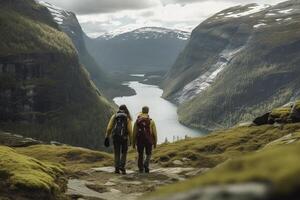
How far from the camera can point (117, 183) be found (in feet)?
101

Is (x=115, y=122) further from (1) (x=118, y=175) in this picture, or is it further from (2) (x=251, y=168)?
(2) (x=251, y=168)

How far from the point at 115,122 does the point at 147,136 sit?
2.30 meters

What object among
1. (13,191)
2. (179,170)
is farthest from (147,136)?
(13,191)

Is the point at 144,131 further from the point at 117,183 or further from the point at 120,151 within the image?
the point at 117,183

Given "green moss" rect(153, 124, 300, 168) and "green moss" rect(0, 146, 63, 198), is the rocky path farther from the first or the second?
"green moss" rect(153, 124, 300, 168)

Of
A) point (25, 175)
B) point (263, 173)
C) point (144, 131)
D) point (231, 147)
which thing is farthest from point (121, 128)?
point (263, 173)

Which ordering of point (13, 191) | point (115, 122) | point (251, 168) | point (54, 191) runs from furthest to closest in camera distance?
1. point (115, 122)
2. point (54, 191)
3. point (13, 191)
4. point (251, 168)

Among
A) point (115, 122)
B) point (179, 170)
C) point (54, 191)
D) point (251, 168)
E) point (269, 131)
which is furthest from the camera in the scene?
point (269, 131)

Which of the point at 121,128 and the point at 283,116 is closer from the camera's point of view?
the point at 121,128

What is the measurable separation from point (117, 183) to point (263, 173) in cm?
2477

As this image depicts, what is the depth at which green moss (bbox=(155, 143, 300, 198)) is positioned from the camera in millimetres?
6320

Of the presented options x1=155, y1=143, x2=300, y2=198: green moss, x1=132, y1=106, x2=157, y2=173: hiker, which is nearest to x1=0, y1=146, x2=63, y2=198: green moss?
x1=132, y1=106, x2=157, y2=173: hiker

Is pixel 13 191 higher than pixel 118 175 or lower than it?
higher

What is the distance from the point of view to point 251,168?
693 cm
